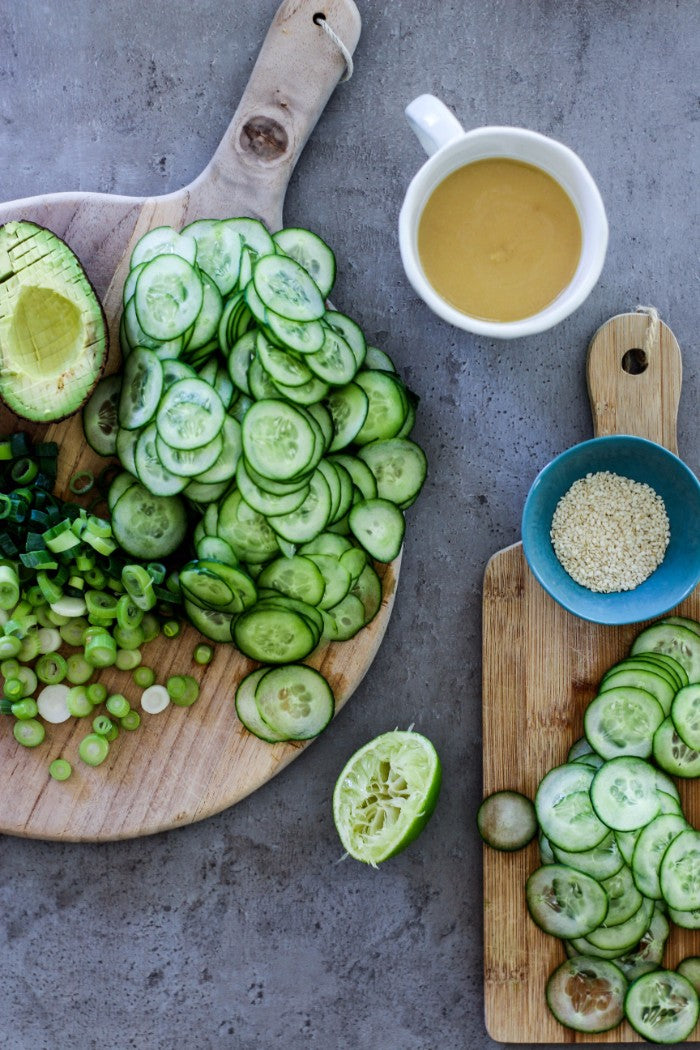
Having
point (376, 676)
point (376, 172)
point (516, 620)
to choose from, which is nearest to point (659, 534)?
point (516, 620)

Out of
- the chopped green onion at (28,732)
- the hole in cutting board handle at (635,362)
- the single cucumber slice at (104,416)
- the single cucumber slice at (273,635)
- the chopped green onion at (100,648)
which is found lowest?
the chopped green onion at (28,732)

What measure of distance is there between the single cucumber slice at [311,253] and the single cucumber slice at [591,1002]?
1690 mm

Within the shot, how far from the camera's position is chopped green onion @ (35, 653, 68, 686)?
7.40 ft

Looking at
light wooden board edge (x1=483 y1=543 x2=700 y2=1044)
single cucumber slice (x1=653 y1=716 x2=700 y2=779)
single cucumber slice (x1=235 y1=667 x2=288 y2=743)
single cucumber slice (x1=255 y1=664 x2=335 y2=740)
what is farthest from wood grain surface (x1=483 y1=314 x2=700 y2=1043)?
single cucumber slice (x1=235 y1=667 x2=288 y2=743)

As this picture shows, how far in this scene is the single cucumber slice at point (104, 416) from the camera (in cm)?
220

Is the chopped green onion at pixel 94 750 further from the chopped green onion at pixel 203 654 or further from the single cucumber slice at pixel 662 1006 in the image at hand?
the single cucumber slice at pixel 662 1006

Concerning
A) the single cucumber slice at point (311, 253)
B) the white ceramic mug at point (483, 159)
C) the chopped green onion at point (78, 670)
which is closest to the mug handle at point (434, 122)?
the white ceramic mug at point (483, 159)

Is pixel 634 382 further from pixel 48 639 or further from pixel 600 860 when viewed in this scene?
pixel 48 639

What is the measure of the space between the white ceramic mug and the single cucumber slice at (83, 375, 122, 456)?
28.4 inches

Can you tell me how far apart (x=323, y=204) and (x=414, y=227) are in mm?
424

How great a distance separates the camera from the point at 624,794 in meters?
2.17

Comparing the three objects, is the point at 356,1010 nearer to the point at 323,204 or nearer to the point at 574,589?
the point at 574,589

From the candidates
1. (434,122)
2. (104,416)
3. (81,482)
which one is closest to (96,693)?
(81,482)

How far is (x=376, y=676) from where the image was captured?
2430mm
